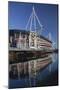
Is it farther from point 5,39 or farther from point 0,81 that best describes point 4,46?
point 0,81

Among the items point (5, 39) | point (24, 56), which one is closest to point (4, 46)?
point (5, 39)

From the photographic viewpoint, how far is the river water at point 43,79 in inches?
72.0

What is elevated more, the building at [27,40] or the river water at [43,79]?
the building at [27,40]

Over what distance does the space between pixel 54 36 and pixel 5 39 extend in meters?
0.51

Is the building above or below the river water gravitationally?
above

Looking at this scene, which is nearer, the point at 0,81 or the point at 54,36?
the point at 0,81

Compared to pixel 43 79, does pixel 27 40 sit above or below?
above

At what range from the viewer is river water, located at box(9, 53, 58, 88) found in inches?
72.0

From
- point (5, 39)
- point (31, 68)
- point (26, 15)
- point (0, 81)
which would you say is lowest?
point (0, 81)

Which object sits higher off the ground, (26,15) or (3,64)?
(26,15)

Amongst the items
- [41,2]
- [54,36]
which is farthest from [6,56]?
[41,2]

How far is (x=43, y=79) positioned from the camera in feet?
6.19

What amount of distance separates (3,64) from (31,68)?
0.28 m

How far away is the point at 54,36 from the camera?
1.94 meters
